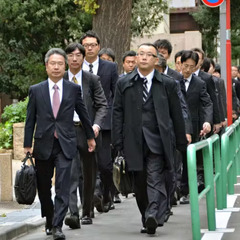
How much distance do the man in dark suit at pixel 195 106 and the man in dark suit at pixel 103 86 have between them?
50.7 inches

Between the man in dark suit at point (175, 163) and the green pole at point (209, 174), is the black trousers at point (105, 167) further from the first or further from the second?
the green pole at point (209, 174)

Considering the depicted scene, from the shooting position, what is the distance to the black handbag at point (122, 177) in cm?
874

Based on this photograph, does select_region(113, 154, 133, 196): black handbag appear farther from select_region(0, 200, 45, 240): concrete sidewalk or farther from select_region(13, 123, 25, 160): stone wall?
select_region(13, 123, 25, 160): stone wall

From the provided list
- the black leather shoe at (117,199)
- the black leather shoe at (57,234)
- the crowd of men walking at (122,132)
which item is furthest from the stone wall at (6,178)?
the black leather shoe at (57,234)

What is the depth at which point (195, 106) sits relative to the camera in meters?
12.3

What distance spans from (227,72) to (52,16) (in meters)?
18.7

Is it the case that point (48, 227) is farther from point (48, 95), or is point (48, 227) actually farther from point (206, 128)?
point (206, 128)

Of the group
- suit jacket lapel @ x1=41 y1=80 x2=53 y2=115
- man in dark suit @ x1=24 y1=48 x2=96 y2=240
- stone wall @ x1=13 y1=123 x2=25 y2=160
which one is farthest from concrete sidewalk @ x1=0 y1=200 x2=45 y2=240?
stone wall @ x1=13 y1=123 x2=25 y2=160

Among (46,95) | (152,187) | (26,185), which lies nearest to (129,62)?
(46,95)

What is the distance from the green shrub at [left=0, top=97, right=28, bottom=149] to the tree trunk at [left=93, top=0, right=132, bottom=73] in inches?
132

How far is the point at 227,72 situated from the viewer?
1817 centimetres

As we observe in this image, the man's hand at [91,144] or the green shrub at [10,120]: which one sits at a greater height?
the green shrub at [10,120]

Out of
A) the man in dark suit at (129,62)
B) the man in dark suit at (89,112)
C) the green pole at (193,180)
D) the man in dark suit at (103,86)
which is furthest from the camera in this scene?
the man in dark suit at (129,62)

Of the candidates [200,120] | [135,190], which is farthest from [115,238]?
[200,120]
